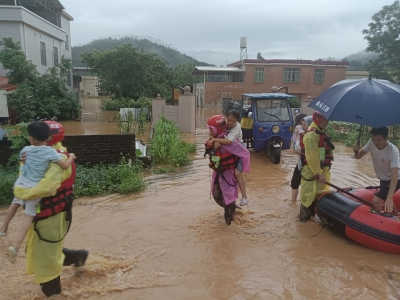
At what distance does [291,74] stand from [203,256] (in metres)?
29.6

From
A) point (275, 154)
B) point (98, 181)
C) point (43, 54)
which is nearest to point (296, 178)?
point (275, 154)

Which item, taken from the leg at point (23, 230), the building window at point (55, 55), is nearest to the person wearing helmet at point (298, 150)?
the leg at point (23, 230)

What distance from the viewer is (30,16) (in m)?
18.7

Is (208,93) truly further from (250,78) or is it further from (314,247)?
(314,247)

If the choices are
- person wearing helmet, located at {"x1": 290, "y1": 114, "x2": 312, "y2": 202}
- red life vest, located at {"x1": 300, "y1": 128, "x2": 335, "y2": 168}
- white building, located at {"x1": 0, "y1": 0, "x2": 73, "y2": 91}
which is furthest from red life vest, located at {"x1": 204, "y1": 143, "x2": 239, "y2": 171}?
white building, located at {"x1": 0, "y1": 0, "x2": 73, "y2": 91}

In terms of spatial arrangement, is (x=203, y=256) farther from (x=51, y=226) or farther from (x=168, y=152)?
(x=168, y=152)

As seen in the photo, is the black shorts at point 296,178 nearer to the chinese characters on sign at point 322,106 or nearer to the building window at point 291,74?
the chinese characters on sign at point 322,106

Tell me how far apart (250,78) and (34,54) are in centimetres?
1835

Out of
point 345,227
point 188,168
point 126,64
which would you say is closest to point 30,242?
point 345,227

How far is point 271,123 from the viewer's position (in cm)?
916

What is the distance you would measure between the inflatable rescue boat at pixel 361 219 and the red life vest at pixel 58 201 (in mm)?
3302

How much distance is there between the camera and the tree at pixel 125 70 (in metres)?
24.3

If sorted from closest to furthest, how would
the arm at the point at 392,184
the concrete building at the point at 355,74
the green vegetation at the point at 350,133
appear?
the arm at the point at 392,184, the green vegetation at the point at 350,133, the concrete building at the point at 355,74

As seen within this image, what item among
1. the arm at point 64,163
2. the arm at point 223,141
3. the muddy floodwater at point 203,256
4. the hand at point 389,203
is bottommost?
the muddy floodwater at point 203,256
